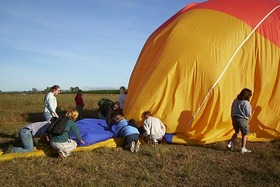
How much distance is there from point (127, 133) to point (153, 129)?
2.06ft

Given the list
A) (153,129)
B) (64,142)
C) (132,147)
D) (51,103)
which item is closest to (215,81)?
(153,129)

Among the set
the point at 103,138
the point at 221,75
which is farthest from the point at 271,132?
the point at 103,138

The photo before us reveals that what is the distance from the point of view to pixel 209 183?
5191mm

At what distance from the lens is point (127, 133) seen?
730cm

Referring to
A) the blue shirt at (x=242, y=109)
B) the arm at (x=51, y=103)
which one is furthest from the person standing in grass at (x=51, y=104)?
the blue shirt at (x=242, y=109)

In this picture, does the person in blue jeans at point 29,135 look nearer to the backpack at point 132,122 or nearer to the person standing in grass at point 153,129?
the backpack at point 132,122

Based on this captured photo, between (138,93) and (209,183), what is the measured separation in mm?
3713

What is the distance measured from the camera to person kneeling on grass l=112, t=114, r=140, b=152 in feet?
23.2

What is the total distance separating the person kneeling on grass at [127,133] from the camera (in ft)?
23.2

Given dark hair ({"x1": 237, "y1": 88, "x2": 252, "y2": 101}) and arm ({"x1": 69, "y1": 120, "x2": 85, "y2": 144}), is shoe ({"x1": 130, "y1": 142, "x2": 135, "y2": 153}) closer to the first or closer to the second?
arm ({"x1": 69, "y1": 120, "x2": 85, "y2": 144})

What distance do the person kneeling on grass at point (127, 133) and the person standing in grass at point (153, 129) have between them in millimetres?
274

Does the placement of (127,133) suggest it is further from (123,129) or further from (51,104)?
(51,104)

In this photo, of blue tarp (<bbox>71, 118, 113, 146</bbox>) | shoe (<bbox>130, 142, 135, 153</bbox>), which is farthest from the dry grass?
blue tarp (<bbox>71, 118, 113, 146</bbox>)

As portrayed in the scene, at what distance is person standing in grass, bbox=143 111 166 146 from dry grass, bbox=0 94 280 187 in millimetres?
273
